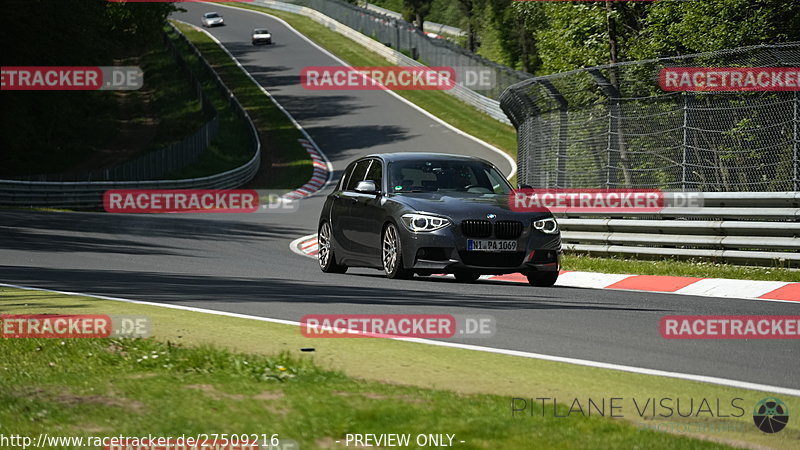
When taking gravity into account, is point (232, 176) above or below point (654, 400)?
below

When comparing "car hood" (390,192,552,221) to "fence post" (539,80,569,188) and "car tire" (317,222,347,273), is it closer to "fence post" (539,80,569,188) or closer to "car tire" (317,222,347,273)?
"car tire" (317,222,347,273)

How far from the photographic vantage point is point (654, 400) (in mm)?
6676

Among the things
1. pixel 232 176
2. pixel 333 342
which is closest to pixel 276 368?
pixel 333 342

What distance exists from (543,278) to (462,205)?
1.41m

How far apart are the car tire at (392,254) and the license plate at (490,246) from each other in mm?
884

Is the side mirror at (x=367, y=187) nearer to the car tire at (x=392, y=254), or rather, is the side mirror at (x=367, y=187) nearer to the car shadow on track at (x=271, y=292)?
the car tire at (x=392, y=254)

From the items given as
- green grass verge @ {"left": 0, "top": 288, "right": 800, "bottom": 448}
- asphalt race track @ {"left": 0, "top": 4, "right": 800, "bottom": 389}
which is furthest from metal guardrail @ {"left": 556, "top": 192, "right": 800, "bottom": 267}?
green grass verge @ {"left": 0, "top": 288, "right": 800, "bottom": 448}

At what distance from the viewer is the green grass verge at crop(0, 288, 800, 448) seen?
5543 mm

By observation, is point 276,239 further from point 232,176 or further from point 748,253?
point 232,176

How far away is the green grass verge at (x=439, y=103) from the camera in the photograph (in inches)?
2164

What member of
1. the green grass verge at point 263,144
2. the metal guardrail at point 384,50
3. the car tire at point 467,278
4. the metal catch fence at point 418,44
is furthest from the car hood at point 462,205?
the metal catch fence at point 418,44

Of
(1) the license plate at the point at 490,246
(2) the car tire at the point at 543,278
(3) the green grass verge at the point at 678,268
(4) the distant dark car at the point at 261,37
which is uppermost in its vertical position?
(4) the distant dark car at the point at 261,37

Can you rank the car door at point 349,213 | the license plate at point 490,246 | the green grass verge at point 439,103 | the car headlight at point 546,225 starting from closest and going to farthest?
the license plate at point 490,246
the car headlight at point 546,225
the car door at point 349,213
the green grass verge at point 439,103

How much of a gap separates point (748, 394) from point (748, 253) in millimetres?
8786
